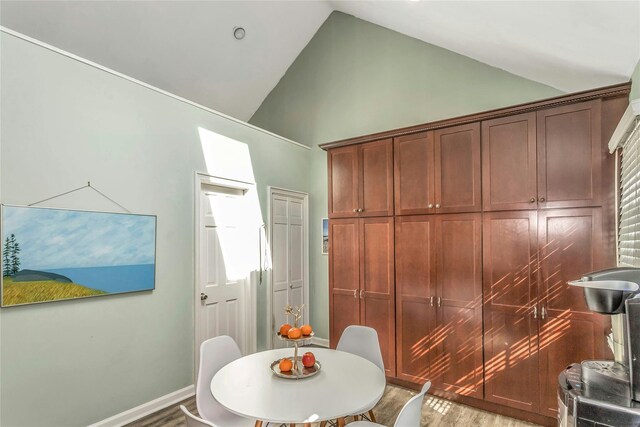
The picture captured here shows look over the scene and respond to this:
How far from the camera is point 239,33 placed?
14.2 ft

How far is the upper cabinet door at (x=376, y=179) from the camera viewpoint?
3564mm

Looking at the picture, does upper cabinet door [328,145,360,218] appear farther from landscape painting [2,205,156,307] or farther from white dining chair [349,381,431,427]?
white dining chair [349,381,431,427]

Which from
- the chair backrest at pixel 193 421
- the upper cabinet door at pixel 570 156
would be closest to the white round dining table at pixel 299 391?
the chair backrest at pixel 193 421

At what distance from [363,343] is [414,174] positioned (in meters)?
Result: 1.67

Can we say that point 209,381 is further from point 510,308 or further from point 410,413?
point 510,308

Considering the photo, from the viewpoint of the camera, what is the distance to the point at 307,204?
5004mm

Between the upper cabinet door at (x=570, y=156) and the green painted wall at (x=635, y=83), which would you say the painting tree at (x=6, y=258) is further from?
the green painted wall at (x=635, y=83)

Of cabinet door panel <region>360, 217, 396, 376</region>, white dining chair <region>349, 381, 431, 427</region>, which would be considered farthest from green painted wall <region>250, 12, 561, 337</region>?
white dining chair <region>349, 381, 431, 427</region>

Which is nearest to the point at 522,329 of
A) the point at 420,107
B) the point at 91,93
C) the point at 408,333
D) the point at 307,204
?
the point at 408,333

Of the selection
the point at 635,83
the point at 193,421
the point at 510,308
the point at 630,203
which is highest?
the point at 635,83

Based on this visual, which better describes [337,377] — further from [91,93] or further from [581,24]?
[91,93]

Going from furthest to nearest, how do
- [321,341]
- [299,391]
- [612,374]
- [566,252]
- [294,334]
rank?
[321,341] → [566,252] → [294,334] → [299,391] → [612,374]

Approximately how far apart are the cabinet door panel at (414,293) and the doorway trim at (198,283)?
1686mm

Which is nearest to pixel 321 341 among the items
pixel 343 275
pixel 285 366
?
pixel 343 275
